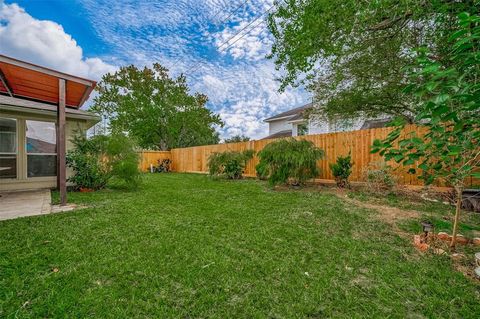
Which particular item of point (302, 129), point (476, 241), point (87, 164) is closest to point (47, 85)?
point (87, 164)

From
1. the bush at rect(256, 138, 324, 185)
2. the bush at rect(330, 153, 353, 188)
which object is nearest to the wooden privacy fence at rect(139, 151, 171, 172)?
the bush at rect(256, 138, 324, 185)

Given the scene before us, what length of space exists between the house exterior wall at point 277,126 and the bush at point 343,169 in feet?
34.8

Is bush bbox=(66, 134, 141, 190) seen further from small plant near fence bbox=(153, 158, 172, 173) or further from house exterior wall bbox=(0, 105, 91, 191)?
small plant near fence bbox=(153, 158, 172, 173)

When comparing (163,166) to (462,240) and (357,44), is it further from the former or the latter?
(462,240)

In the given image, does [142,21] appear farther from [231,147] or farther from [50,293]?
[50,293]

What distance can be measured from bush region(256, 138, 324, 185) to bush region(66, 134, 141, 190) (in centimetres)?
403

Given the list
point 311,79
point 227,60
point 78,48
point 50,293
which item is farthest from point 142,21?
point 50,293

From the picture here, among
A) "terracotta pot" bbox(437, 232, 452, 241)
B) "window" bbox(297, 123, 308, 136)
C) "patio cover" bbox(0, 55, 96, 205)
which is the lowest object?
"terracotta pot" bbox(437, 232, 452, 241)

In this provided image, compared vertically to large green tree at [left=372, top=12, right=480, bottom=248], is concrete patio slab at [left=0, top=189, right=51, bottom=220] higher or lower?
lower

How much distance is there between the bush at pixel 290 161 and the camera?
20.4 feet

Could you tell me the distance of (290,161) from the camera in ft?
20.3

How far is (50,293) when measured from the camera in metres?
1.66

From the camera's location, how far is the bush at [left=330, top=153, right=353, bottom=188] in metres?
6.17

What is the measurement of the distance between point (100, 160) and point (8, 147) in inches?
95.1
